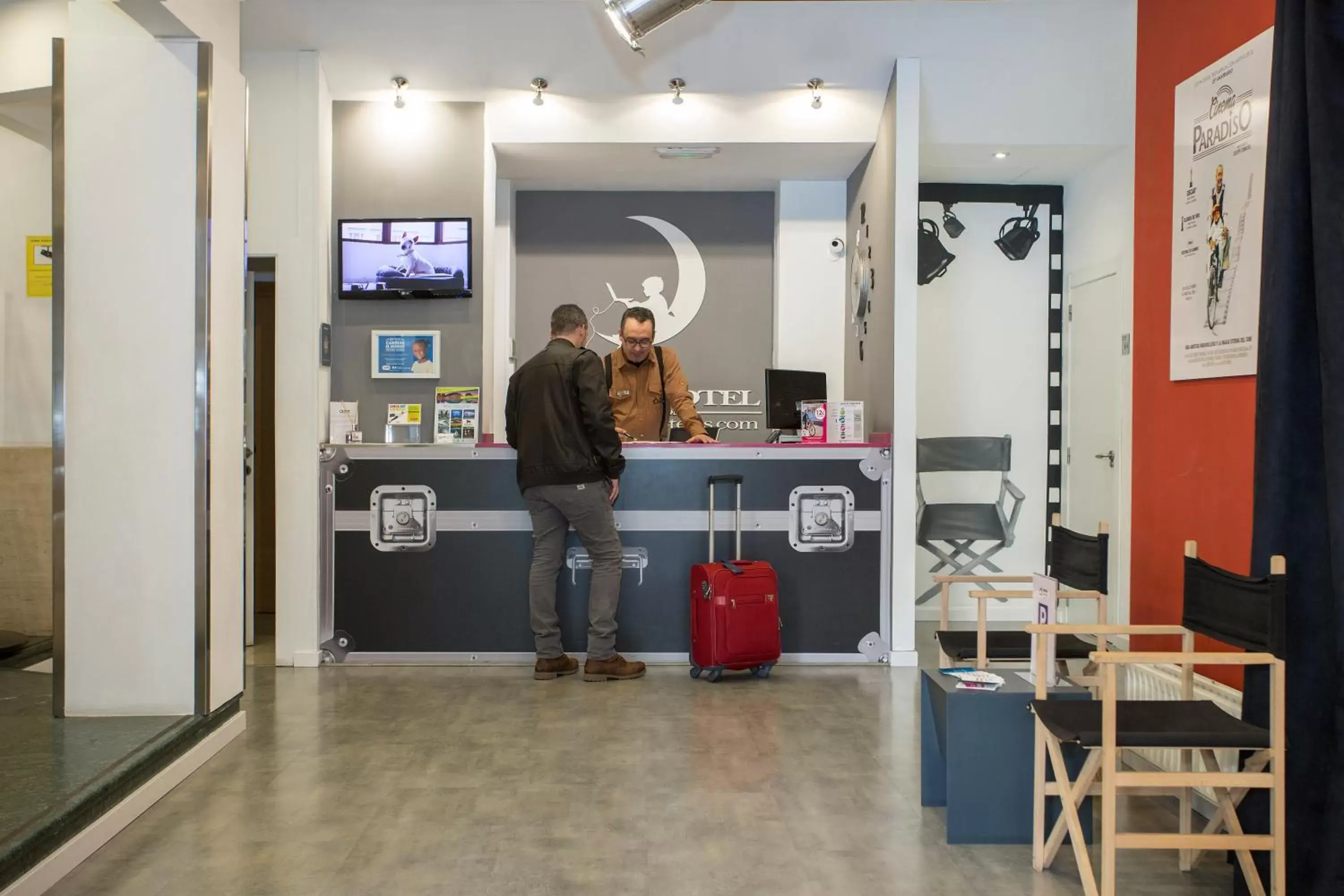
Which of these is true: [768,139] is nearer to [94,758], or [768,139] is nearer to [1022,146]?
[1022,146]

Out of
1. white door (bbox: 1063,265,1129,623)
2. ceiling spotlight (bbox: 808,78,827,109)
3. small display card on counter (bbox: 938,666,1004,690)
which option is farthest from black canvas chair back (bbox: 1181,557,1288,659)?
ceiling spotlight (bbox: 808,78,827,109)

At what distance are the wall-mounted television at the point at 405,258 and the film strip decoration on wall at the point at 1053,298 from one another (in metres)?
3.14

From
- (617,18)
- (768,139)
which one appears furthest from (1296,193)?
(768,139)

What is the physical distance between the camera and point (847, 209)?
648 cm

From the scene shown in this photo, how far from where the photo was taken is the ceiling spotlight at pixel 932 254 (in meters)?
6.66

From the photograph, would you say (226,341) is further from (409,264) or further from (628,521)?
(628,521)

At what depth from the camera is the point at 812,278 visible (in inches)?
258

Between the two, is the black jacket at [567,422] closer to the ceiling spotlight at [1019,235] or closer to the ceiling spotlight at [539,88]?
the ceiling spotlight at [539,88]

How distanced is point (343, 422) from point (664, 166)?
8.20 feet

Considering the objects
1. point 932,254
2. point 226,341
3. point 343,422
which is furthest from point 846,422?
point 226,341

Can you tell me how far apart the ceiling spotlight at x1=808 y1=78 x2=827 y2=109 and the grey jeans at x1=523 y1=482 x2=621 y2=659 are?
2491 mm

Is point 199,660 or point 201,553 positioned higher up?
point 201,553

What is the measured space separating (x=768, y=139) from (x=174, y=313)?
11.1ft

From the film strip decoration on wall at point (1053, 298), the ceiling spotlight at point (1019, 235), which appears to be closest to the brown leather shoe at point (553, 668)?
the film strip decoration on wall at point (1053, 298)
